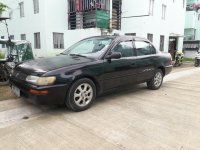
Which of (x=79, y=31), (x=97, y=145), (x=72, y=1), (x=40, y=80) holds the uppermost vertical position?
(x=72, y=1)

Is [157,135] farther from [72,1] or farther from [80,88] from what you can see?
[72,1]

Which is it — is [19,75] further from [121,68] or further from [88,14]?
[88,14]

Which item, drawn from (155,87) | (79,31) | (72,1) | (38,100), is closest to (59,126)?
(38,100)

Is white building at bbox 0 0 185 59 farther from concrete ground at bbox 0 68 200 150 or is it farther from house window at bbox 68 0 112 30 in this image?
concrete ground at bbox 0 68 200 150

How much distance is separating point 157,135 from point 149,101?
176 centimetres

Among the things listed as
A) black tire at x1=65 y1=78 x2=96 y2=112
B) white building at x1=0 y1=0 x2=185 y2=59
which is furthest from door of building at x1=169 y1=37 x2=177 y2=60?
black tire at x1=65 y1=78 x2=96 y2=112

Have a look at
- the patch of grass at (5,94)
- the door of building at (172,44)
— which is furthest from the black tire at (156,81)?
the door of building at (172,44)

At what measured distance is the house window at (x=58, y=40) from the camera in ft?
42.6

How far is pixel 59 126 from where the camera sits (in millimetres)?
3412

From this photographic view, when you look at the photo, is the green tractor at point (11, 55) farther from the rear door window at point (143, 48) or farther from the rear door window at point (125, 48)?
the rear door window at point (143, 48)

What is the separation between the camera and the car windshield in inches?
178

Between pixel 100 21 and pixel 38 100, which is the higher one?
pixel 100 21

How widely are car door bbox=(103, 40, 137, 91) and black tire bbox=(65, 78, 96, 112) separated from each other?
409 millimetres

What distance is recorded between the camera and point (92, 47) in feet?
15.6
